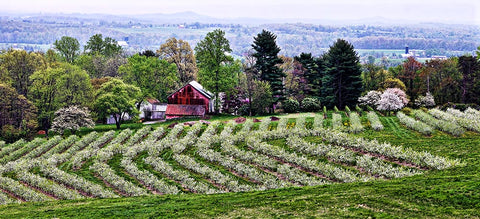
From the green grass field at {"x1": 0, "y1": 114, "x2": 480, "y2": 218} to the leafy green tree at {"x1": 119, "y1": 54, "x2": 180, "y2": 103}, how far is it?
1624 inches

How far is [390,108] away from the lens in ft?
172

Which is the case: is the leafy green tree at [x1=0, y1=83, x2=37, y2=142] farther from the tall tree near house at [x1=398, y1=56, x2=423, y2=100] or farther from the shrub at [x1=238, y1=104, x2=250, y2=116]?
the tall tree near house at [x1=398, y1=56, x2=423, y2=100]

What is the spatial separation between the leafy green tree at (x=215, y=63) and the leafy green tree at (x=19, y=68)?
20943 mm

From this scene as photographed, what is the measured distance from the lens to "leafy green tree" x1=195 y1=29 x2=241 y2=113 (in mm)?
62688

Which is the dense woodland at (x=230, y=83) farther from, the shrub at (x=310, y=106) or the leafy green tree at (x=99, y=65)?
the leafy green tree at (x=99, y=65)

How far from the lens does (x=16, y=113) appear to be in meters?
52.5

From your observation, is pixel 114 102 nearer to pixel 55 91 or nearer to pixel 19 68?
pixel 55 91

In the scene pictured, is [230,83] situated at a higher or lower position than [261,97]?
higher

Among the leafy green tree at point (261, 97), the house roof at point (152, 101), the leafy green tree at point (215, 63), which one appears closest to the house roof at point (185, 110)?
the leafy green tree at point (215, 63)

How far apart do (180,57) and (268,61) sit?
25040 mm

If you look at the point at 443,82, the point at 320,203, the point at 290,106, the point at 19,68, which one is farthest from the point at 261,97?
the point at 320,203

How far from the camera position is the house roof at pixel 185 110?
64.2 meters

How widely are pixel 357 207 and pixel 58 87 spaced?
44743 mm

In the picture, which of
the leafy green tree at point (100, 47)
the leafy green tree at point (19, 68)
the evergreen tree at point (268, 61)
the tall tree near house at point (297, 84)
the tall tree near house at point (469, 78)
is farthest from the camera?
the leafy green tree at point (100, 47)
